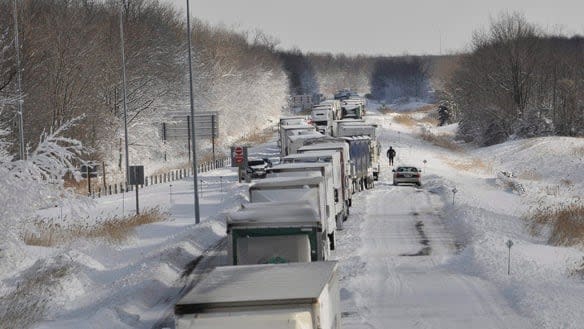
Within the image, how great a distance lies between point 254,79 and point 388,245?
4777 inches

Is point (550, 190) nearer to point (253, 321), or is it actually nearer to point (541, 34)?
point (253, 321)

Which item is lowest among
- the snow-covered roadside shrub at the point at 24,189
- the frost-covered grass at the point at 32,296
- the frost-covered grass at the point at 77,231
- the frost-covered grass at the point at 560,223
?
the frost-covered grass at the point at 560,223

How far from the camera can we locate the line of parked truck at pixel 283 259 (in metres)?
10.7

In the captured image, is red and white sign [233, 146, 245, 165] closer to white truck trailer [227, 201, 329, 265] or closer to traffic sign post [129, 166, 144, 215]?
traffic sign post [129, 166, 144, 215]

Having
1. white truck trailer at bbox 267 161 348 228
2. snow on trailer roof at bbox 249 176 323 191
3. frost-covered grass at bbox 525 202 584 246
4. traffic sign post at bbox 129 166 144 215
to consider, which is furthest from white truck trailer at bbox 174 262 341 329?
traffic sign post at bbox 129 166 144 215

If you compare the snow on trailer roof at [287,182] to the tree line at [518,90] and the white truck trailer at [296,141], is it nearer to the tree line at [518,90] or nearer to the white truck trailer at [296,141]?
the white truck trailer at [296,141]

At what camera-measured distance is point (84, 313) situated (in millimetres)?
19750

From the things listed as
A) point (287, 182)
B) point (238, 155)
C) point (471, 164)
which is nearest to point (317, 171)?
point (287, 182)

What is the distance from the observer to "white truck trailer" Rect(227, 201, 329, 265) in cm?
1875

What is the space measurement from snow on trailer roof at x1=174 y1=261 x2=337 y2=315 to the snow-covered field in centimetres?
567

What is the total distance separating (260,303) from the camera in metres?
10.7

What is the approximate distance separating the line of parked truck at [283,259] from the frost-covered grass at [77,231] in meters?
5.93

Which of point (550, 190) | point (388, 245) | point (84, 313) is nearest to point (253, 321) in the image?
point (84, 313)

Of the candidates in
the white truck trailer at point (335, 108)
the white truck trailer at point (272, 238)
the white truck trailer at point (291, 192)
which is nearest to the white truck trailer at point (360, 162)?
the white truck trailer at point (291, 192)
